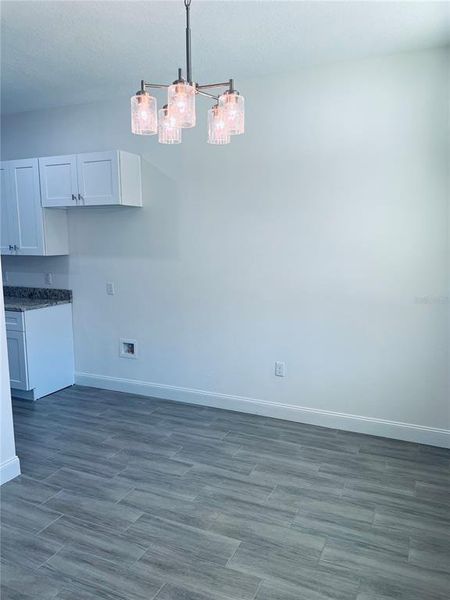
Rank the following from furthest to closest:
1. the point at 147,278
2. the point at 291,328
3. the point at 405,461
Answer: the point at 147,278
the point at 291,328
the point at 405,461

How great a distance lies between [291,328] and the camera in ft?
11.9

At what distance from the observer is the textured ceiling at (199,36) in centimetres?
243

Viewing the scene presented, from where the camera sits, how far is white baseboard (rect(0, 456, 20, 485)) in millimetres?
2781

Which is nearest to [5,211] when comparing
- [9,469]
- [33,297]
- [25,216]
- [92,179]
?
[25,216]

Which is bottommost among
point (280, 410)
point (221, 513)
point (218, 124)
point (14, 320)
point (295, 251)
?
point (221, 513)

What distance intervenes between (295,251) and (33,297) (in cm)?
299

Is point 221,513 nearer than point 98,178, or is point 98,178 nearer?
point 221,513

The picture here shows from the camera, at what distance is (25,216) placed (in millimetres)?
4277

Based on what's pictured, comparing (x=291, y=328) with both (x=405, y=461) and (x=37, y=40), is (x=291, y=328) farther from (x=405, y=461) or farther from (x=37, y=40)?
Result: (x=37, y=40)

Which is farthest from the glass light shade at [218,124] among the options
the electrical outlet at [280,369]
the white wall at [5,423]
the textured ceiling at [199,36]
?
the electrical outlet at [280,369]

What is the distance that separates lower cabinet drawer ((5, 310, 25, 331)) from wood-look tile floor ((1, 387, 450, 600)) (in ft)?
2.85

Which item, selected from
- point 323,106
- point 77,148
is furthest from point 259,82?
point 77,148

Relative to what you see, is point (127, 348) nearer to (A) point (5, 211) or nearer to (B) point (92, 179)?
(B) point (92, 179)

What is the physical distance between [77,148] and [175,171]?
3.76 feet
